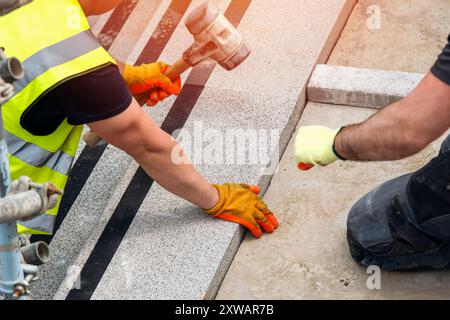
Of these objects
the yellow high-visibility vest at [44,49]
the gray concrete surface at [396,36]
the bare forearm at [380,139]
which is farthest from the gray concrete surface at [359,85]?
the yellow high-visibility vest at [44,49]

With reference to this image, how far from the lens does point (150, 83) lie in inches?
173

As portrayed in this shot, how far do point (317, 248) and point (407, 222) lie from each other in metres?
0.51

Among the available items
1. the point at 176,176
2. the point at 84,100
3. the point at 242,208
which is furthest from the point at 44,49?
the point at 242,208

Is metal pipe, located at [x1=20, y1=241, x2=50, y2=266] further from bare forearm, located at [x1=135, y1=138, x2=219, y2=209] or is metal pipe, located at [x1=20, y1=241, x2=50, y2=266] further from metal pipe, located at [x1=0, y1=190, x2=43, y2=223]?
bare forearm, located at [x1=135, y1=138, x2=219, y2=209]

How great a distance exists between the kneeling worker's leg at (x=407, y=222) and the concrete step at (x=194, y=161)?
0.59 meters

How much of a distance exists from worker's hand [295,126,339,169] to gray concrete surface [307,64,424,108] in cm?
110

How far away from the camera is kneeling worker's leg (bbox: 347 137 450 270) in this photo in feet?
12.3

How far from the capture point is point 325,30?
197 inches

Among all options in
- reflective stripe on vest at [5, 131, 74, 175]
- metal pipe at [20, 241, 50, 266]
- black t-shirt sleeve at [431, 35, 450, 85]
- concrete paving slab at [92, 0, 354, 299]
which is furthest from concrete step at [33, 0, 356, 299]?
black t-shirt sleeve at [431, 35, 450, 85]

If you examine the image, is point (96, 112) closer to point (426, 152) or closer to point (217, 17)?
point (217, 17)

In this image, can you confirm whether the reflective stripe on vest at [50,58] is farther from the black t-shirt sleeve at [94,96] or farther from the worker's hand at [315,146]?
the worker's hand at [315,146]

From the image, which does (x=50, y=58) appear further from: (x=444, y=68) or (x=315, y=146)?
(x=444, y=68)

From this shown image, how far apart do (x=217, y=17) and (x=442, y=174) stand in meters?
1.29

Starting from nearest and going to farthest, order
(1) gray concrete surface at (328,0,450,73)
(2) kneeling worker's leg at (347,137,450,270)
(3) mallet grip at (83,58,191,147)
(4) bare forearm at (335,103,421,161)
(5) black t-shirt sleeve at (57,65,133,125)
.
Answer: (4) bare forearm at (335,103,421,161) < (5) black t-shirt sleeve at (57,65,133,125) < (2) kneeling worker's leg at (347,137,450,270) < (3) mallet grip at (83,58,191,147) < (1) gray concrete surface at (328,0,450,73)
